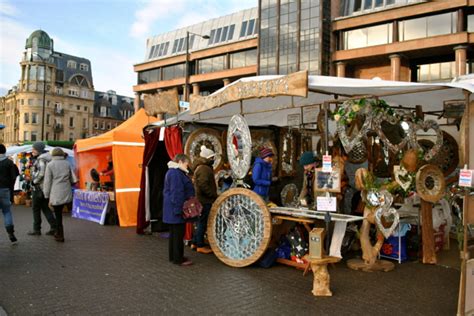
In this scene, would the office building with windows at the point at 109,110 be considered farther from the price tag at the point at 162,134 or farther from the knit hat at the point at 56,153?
the knit hat at the point at 56,153

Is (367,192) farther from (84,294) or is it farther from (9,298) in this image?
(9,298)

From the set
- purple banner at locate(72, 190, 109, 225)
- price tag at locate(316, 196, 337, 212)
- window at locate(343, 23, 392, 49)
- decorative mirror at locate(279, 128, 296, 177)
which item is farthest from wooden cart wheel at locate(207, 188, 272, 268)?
window at locate(343, 23, 392, 49)

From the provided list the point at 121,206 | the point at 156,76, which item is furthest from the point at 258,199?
the point at 156,76

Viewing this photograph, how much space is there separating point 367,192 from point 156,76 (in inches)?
1952

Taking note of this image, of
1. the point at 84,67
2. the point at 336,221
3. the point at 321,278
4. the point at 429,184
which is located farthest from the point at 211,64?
the point at 84,67

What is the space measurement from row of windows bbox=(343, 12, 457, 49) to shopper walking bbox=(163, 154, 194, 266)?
101 feet

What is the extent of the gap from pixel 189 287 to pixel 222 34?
145 ft

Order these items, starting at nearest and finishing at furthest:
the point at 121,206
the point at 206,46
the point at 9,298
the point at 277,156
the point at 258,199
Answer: the point at 9,298 < the point at 258,199 < the point at 277,156 < the point at 121,206 < the point at 206,46

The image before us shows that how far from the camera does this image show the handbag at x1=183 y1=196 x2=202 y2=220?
20.9 feet

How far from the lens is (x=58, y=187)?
7969 mm

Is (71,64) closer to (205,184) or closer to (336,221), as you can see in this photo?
(205,184)

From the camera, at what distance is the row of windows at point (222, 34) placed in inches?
1816

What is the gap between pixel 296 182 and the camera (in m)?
9.55

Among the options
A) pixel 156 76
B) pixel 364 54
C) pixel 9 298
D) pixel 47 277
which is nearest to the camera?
pixel 9 298
